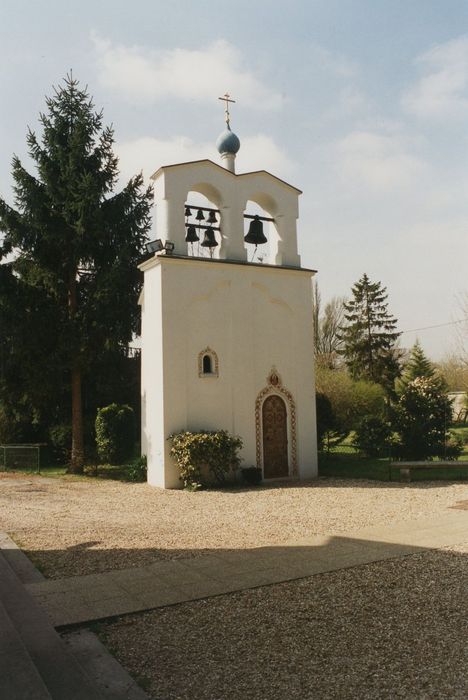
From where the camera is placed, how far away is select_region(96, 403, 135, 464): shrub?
19.5 m

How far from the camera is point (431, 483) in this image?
14102mm

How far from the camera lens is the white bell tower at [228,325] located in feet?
47.5

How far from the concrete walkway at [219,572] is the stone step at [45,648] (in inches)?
7.2

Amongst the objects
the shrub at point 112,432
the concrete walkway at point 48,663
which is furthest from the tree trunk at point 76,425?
the concrete walkway at point 48,663

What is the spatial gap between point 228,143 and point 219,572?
1300 centimetres

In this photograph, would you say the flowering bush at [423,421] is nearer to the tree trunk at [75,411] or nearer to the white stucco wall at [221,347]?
the white stucco wall at [221,347]

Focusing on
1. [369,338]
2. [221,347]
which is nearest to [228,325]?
[221,347]

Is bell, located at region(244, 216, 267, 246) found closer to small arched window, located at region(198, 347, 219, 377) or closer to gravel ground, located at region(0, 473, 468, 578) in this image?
small arched window, located at region(198, 347, 219, 377)

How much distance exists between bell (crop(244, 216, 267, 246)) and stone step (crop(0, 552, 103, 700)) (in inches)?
457

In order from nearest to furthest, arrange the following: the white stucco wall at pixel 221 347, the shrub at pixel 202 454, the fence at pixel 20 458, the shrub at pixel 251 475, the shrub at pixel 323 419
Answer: the shrub at pixel 202 454 < the white stucco wall at pixel 221 347 < the shrub at pixel 251 475 < the fence at pixel 20 458 < the shrub at pixel 323 419

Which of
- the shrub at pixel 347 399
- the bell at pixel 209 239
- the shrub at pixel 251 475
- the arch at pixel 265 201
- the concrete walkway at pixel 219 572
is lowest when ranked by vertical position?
the concrete walkway at pixel 219 572

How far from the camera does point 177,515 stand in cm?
1084

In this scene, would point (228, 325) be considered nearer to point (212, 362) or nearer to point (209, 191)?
point (212, 362)

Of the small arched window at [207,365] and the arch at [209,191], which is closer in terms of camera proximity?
the small arched window at [207,365]
